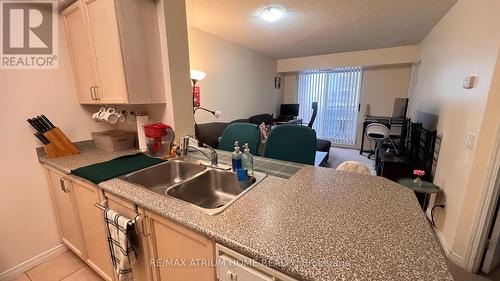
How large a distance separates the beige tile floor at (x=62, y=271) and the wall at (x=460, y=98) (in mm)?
2984

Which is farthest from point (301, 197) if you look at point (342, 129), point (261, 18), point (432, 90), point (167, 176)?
point (342, 129)

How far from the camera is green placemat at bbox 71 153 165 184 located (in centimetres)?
126

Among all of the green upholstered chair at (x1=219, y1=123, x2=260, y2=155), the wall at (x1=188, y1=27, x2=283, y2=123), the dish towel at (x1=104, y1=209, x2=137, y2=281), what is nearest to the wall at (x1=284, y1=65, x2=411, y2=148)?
the wall at (x1=188, y1=27, x2=283, y2=123)

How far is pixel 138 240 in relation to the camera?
3.63 ft

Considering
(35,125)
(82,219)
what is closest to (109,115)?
(35,125)

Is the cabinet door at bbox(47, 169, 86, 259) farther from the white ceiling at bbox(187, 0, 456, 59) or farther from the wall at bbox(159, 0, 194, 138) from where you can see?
the white ceiling at bbox(187, 0, 456, 59)

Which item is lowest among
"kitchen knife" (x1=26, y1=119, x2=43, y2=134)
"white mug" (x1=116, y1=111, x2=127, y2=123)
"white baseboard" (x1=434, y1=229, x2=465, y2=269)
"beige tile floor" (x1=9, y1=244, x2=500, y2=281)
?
"beige tile floor" (x1=9, y1=244, x2=500, y2=281)

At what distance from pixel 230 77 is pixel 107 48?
285 cm

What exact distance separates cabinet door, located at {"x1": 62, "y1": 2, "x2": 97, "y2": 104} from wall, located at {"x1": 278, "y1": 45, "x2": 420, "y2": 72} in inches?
197

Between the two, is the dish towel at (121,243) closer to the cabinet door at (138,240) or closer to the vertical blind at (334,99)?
the cabinet door at (138,240)

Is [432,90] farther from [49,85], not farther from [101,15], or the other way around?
[49,85]

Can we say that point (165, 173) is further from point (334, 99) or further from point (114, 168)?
point (334, 99)

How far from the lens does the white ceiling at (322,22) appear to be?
2.46 m

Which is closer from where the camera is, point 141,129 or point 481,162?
point 481,162
